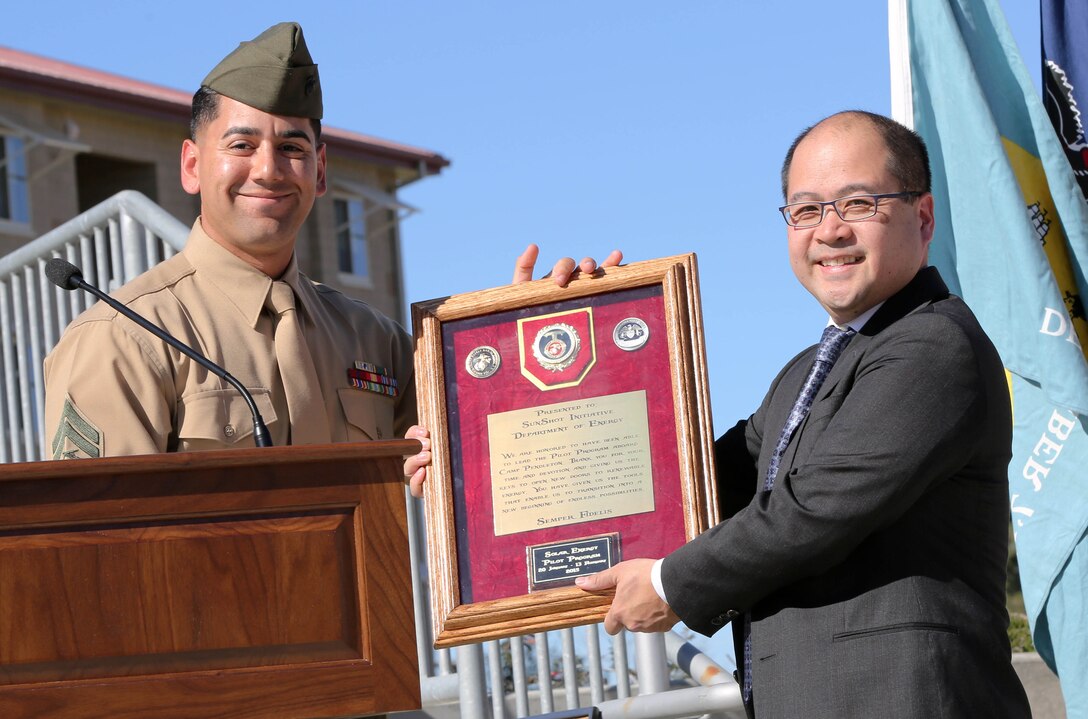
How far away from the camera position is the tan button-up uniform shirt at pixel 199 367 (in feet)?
11.5

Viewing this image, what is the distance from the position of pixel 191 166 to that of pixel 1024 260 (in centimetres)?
303

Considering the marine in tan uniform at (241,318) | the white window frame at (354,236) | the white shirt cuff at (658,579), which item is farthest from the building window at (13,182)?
the white shirt cuff at (658,579)

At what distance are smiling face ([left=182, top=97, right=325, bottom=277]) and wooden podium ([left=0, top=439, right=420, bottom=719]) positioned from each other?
136 centimetres

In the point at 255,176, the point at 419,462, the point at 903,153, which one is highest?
the point at 255,176

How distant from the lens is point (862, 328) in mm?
3375

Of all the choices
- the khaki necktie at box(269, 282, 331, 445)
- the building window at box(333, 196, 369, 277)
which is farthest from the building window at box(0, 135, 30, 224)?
the khaki necktie at box(269, 282, 331, 445)

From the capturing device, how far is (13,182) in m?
25.6

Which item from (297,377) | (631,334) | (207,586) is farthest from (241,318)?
(207,586)

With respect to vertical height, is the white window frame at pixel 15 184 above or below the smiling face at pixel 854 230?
above

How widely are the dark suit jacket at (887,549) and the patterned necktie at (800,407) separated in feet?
0.18

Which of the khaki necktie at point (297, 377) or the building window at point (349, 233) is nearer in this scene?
the khaki necktie at point (297, 377)

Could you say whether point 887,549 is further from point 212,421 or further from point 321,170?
point 321,170

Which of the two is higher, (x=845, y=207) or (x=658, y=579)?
(x=845, y=207)

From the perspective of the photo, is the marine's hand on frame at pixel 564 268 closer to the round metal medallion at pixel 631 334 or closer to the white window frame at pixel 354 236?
the round metal medallion at pixel 631 334
